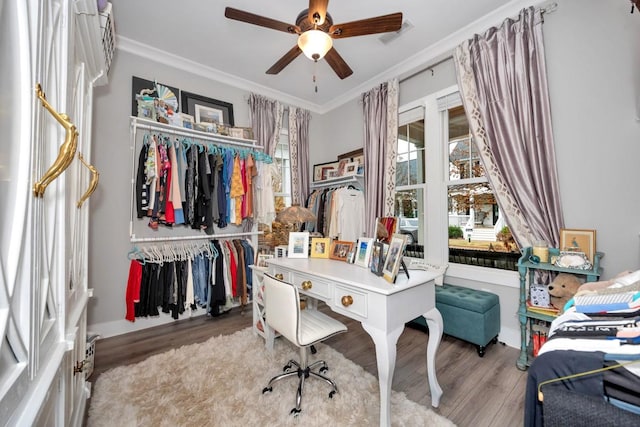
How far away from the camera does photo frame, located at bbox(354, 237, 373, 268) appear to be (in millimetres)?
1834

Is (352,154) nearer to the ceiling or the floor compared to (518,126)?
nearer to the ceiling

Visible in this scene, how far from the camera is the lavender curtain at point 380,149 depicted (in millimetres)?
3289

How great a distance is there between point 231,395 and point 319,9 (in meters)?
2.63

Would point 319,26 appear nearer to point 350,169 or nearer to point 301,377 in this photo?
point 350,169

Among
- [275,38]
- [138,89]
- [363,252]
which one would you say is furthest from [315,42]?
[138,89]

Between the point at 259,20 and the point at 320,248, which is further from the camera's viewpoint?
the point at 320,248

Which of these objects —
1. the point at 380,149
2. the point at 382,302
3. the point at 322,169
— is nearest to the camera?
the point at 382,302

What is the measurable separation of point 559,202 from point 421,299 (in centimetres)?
158

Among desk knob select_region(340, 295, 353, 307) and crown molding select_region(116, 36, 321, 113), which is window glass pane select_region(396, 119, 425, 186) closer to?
crown molding select_region(116, 36, 321, 113)

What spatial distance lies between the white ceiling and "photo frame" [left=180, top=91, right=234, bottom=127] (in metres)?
0.34

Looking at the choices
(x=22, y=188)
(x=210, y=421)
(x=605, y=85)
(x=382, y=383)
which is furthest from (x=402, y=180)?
(x=22, y=188)

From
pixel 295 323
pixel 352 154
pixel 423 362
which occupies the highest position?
pixel 352 154

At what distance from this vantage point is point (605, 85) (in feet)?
6.30

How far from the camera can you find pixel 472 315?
7.40 feet
